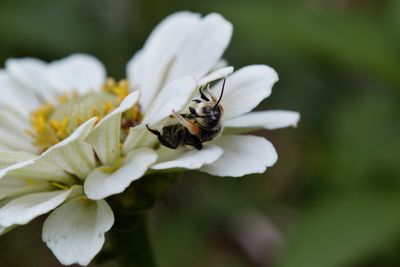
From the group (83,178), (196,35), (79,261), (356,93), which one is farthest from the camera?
(356,93)

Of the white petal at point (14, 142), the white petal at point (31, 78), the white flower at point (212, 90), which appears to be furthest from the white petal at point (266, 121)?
the white petal at point (31, 78)

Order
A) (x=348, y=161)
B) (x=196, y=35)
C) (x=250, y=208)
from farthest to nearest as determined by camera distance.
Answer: (x=250, y=208) < (x=348, y=161) < (x=196, y=35)

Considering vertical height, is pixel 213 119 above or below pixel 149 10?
above

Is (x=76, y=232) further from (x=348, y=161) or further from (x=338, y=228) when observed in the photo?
(x=348, y=161)

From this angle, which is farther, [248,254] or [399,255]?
[248,254]

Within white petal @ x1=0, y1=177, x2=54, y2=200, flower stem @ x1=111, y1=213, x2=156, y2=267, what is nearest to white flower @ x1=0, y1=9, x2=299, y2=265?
white petal @ x1=0, y1=177, x2=54, y2=200

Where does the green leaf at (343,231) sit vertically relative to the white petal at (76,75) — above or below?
below

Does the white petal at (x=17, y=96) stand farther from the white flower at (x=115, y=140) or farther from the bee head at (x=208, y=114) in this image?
the bee head at (x=208, y=114)

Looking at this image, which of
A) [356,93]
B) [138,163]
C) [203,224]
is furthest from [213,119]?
[356,93]

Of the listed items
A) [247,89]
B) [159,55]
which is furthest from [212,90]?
[159,55]
